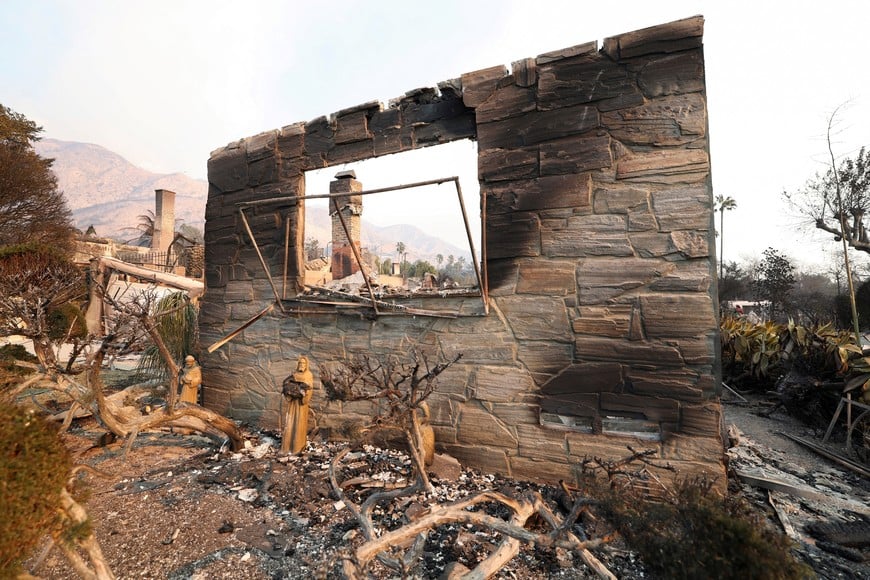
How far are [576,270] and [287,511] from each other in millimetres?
2937

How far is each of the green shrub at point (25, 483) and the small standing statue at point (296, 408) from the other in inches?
91.6

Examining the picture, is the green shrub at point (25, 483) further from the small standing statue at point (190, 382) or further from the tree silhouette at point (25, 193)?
the tree silhouette at point (25, 193)

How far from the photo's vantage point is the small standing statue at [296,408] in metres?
3.84

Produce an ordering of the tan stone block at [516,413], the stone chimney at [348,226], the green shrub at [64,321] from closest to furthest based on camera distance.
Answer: the tan stone block at [516,413] < the green shrub at [64,321] < the stone chimney at [348,226]

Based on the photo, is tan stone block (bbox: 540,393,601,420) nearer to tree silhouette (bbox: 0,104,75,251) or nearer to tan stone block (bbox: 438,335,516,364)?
tan stone block (bbox: 438,335,516,364)

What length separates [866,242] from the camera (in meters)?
13.9

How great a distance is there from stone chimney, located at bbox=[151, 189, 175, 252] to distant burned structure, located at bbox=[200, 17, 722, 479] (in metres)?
26.3

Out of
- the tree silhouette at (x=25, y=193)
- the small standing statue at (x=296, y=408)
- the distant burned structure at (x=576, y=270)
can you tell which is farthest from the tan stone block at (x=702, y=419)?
the tree silhouette at (x=25, y=193)

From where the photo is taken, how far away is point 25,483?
135 cm

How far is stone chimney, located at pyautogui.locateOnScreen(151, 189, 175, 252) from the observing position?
80.5ft

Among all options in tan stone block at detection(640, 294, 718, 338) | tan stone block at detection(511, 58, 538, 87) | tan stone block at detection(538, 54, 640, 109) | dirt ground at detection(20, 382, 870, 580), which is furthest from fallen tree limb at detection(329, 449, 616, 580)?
tan stone block at detection(511, 58, 538, 87)

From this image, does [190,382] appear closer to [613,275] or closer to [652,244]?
[613,275]

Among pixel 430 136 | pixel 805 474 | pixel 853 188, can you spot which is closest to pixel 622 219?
pixel 430 136

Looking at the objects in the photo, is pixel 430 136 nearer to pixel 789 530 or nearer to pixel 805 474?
pixel 789 530
